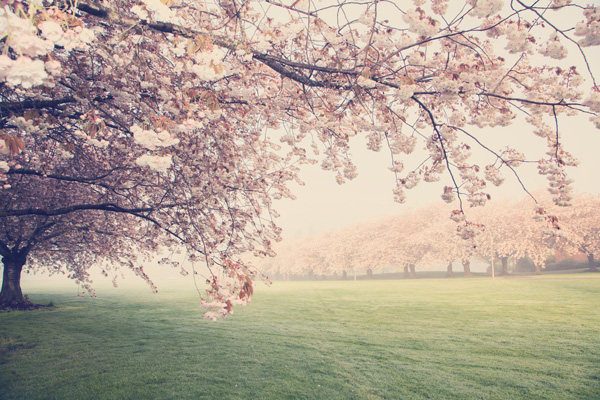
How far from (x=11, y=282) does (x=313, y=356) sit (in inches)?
674

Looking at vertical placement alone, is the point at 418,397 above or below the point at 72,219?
below

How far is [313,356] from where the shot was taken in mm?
8352

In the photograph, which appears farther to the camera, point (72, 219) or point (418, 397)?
point (72, 219)

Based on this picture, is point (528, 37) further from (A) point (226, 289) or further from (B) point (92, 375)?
(B) point (92, 375)

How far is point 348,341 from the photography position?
32.3ft

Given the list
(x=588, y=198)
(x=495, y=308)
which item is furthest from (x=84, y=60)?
(x=588, y=198)

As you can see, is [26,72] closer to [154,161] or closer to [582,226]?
[154,161]

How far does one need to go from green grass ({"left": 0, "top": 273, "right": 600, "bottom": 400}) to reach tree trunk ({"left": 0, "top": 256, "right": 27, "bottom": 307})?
2.95 metres

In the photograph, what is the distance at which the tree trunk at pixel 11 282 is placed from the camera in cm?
1636

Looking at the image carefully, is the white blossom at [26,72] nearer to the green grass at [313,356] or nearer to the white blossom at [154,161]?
the white blossom at [154,161]

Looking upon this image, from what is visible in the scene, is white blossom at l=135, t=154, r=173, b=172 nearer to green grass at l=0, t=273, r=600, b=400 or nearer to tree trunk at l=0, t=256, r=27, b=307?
green grass at l=0, t=273, r=600, b=400

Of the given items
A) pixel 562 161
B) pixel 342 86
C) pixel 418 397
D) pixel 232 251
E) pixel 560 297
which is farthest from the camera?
pixel 560 297

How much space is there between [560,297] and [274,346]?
16581mm

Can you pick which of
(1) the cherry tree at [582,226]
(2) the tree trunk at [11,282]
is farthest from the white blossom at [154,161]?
(1) the cherry tree at [582,226]
